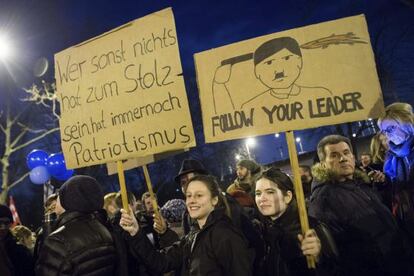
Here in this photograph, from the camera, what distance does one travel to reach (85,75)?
398cm

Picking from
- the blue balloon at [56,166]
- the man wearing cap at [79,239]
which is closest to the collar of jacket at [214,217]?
the man wearing cap at [79,239]

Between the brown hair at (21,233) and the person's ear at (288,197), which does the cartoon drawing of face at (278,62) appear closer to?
the person's ear at (288,197)

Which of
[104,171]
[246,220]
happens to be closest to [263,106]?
[246,220]

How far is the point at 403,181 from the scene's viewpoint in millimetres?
3865

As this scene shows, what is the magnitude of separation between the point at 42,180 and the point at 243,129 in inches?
362

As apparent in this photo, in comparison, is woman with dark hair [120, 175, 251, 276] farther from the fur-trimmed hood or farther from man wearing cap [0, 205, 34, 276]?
man wearing cap [0, 205, 34, 276]

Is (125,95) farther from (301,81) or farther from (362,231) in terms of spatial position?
(362,231)

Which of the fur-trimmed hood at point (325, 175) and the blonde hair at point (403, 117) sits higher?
the blonde hair at point (403, 117)

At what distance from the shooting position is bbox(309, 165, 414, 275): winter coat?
3.28 m

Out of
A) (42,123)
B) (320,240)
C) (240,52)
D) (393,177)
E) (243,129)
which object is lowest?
(320,240)

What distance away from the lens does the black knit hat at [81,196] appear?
3107 millimetres

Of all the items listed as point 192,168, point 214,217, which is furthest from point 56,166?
point 214,217

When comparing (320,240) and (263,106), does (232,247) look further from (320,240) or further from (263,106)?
(263,106)

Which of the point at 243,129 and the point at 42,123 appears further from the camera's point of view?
the point at 42,123
